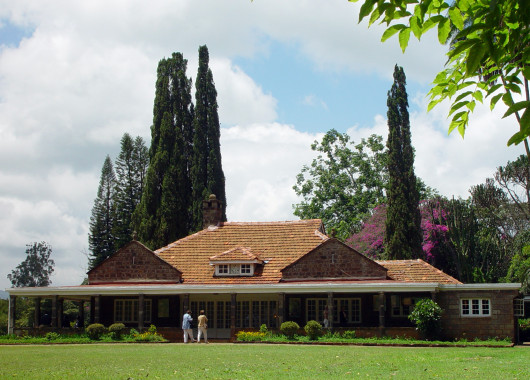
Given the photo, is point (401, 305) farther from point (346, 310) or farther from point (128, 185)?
point (128, 185)

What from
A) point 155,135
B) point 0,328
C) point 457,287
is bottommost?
point 0,328

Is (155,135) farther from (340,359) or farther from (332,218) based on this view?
(340,359)

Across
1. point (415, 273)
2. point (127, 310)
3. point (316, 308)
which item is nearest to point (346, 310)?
point (316, 308)

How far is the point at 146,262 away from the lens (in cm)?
3083

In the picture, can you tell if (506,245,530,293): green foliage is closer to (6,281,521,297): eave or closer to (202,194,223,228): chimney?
(6,281,521,297): eave

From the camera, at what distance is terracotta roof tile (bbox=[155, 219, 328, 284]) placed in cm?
3097

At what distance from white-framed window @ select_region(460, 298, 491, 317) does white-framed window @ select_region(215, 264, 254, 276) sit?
31.1ft

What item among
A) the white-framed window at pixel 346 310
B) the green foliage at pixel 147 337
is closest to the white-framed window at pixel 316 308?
the white-framed window at pixel 346 310

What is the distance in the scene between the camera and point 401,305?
2944 cm

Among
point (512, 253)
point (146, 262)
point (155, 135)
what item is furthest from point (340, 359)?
point (155, 135)

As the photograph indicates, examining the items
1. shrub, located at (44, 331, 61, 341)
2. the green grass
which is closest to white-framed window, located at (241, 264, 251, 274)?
shrub, located at (44, 331, 61, 341)

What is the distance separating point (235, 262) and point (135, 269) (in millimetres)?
4647

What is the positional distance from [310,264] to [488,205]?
21.8 metres

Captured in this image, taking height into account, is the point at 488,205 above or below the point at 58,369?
above
